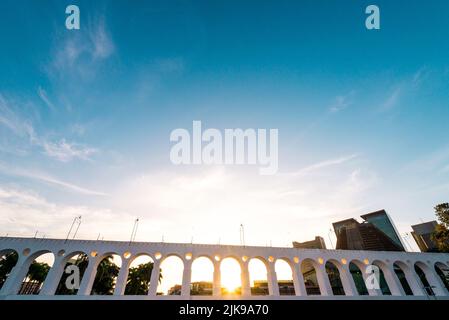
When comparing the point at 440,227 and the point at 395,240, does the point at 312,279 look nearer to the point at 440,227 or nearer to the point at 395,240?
the point at 395,240

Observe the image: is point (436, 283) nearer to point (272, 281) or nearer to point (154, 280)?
point (272, 281)

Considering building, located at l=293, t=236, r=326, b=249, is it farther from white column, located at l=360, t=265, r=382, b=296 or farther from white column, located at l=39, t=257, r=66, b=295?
white column, located at l=39, t=257, r=66, b=295

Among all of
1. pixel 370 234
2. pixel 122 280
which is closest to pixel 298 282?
pixel 122 280

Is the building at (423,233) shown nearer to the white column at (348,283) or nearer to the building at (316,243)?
the building at (316,243)

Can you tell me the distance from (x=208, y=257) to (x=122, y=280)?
8.67m

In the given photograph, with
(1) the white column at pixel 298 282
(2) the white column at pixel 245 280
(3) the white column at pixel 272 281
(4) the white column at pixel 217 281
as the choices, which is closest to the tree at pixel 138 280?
(4) the white column at pixel 217 281

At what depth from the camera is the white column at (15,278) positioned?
18.2 metres

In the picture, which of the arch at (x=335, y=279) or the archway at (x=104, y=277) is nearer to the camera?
the archway at (x=104, y=277)

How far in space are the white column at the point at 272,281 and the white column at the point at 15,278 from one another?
24.5 meters

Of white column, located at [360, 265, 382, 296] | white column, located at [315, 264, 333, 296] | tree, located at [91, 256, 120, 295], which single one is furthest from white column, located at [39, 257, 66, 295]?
white column, located at [360, 265, 382, 296]
